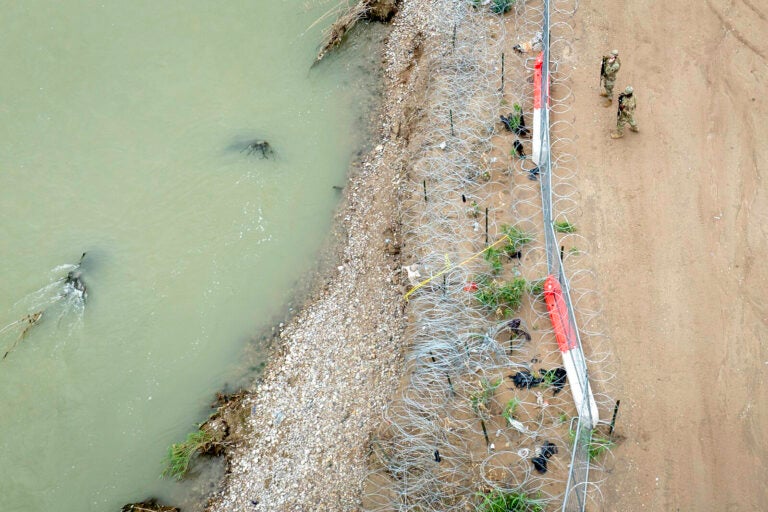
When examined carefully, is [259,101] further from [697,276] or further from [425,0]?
[697,276]

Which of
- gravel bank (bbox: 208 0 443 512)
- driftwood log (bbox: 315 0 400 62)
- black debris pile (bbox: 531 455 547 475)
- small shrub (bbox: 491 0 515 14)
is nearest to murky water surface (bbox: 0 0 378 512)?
driftwood log (bbox: 315 0 400 62)

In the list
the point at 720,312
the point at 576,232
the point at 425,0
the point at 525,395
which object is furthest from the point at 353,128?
the point at 720,312

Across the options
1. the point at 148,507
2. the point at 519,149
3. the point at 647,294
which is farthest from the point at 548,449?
the point at 148,507

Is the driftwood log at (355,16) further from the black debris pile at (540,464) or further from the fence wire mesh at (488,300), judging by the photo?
the black debris pile at (540,464)

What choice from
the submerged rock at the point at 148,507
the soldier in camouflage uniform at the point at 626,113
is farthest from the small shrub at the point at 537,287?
the submerged rock at the point at 148,507

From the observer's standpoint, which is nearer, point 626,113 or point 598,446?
point 598,446

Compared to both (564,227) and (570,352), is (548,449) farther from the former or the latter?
(564,227)
